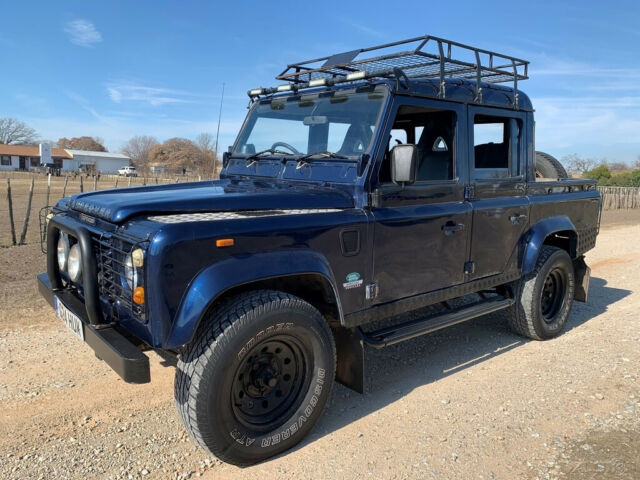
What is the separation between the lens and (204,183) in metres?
4.04

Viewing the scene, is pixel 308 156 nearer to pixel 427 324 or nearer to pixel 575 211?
pixel 427 324

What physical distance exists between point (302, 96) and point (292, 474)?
2795 mm


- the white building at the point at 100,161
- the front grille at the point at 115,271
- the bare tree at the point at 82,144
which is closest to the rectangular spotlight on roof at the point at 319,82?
the front grille at the point at 115,271

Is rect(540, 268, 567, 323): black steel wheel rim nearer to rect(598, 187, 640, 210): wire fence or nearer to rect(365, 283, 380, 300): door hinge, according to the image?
rect(365, 283, 380, 300): door hinge

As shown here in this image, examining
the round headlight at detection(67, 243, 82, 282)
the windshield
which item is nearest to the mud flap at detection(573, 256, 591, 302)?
the windshield

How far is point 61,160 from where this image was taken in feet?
245

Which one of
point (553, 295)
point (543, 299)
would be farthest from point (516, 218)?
point (553, 295)

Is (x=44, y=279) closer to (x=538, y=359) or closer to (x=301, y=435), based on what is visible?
(x=301, y=435)

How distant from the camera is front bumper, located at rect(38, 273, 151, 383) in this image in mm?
2586

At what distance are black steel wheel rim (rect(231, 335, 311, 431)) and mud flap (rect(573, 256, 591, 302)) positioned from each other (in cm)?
392

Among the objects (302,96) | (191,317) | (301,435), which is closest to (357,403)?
(301,435)

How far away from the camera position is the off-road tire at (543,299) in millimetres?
4887

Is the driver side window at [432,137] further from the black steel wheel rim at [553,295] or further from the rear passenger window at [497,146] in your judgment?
the black steel wheel rim at [553,295]

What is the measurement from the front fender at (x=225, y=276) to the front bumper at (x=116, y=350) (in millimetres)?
189
